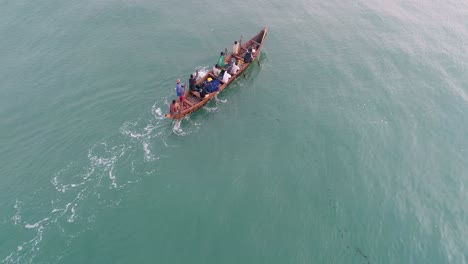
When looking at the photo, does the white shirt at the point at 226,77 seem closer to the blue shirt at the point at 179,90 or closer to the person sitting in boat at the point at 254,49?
the blue shirt at the point at 179,90

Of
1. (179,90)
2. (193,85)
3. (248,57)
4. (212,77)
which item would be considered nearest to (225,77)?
(212,77)

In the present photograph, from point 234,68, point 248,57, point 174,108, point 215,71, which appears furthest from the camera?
point 248,57

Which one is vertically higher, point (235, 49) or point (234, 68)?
point (235, 49)

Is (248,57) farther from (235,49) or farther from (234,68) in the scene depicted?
(234,68)

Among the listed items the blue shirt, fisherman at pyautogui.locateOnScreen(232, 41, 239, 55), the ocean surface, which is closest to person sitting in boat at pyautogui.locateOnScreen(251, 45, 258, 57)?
the ocean surface

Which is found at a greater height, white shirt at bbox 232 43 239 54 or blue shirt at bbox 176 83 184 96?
white shirt at bbox 232 43 239 54

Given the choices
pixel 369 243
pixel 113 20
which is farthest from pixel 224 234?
pixel 113 20

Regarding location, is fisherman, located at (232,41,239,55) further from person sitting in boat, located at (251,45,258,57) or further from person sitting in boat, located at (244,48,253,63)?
person sitting in boat, located at (251,45,258,57)

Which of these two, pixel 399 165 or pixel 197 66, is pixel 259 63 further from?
pixel 399 165
